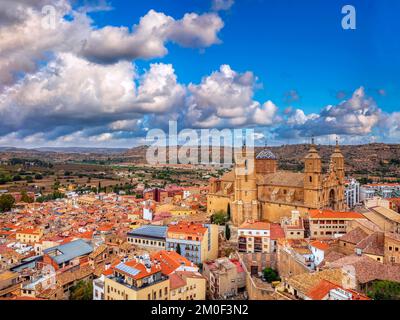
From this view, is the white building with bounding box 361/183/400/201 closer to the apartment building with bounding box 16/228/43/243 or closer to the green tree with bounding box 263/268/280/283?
the green tree with bounding box 263/268/280/283

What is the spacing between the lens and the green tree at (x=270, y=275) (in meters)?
19.3

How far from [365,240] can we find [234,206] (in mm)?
12834

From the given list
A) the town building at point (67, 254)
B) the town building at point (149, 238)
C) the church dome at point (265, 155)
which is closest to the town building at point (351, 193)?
the church dome at point (265, 155)

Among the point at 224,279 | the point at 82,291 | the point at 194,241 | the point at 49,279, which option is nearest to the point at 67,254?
the point at 49,279

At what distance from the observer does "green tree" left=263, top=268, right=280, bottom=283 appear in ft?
63.4

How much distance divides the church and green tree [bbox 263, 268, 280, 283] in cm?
921

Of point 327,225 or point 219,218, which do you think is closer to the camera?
point 327,225

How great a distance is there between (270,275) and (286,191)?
11.7 m

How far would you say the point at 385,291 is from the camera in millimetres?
13922

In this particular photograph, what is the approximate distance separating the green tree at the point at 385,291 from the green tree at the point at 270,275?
5.65 metres

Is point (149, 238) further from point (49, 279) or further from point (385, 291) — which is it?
point (385, 291)

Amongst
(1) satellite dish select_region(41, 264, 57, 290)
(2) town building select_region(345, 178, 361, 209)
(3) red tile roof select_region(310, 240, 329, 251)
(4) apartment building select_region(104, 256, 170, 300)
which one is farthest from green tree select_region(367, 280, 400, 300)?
(2) town building select_region(345, 178, 361, 209)
